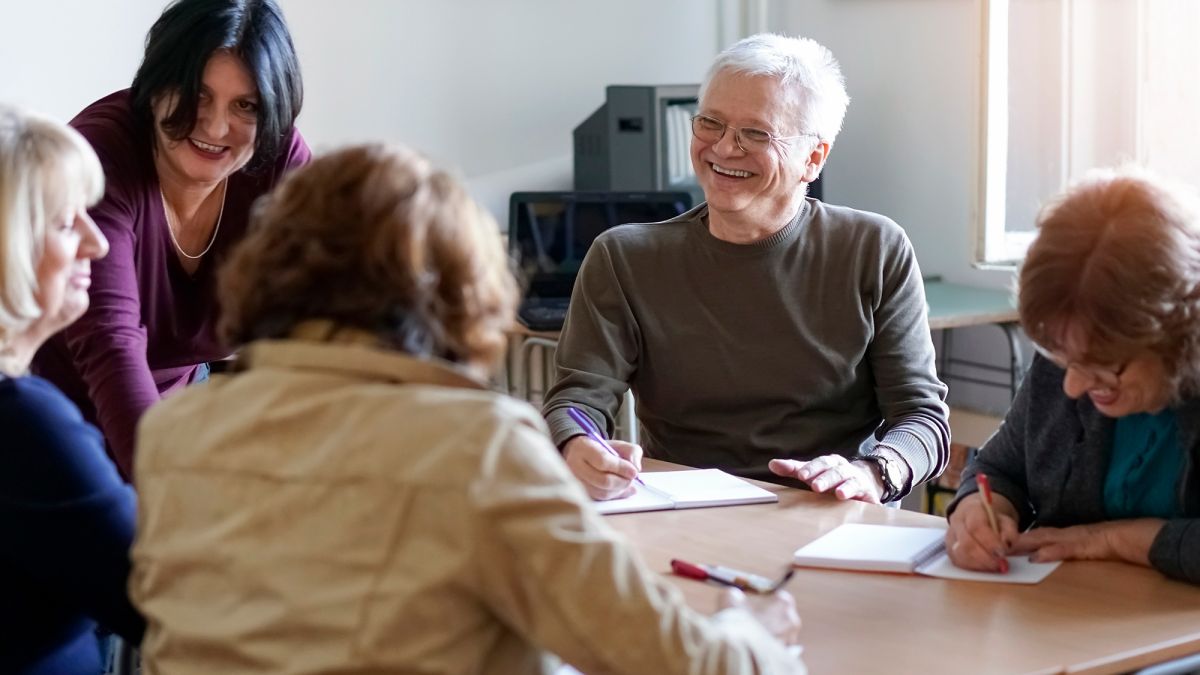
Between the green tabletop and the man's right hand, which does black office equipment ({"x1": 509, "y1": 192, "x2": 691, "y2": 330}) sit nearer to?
the green tabletop

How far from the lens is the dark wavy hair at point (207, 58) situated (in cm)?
209

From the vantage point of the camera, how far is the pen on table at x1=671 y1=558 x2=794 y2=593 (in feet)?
5.14

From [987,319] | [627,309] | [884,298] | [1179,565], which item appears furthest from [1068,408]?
[987,319]

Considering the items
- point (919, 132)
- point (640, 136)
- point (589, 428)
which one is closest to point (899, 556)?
point (589, 428)

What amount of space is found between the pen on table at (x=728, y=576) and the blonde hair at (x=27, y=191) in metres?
0.77

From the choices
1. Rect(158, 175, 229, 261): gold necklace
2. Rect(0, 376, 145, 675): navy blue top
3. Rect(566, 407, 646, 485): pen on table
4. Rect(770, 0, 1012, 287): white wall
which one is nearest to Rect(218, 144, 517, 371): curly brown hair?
Rect(0, 376, 145, 675): navy blue top

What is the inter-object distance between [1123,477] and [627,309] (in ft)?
2.95

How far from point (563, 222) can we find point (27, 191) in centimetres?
266

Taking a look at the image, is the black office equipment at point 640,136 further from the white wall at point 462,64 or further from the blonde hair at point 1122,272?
the blonde hair at point 1122,272

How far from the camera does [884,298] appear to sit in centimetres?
235

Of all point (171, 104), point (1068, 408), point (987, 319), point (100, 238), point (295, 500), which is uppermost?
point (171, 104)

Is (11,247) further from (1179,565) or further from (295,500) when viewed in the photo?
(1179,565)

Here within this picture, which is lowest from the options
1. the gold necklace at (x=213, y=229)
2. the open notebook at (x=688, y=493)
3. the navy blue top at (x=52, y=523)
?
the open notebook at (x=688, y=493)

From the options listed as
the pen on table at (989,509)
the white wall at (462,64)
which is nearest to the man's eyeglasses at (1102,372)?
the pen on table at (989,509)
